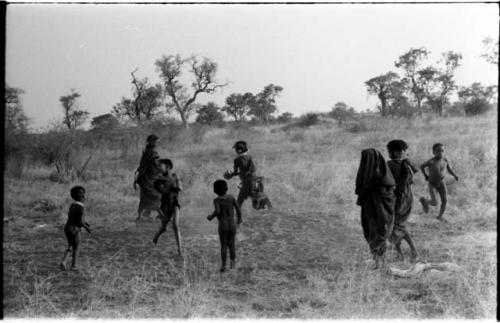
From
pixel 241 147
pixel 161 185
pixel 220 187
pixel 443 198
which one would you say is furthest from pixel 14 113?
pixel 443 198

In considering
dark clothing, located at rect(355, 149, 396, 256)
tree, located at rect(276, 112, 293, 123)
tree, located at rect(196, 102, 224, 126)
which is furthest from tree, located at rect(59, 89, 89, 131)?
tree, located at rect(276, 112, 293, 123)

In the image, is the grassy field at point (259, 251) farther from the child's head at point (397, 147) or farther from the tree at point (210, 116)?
the tree at point (210, 116)

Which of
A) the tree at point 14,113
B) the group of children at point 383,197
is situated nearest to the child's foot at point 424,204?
the group of children at point 383,197

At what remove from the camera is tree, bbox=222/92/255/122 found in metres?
17.0

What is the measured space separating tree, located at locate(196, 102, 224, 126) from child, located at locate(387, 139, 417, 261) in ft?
44.3

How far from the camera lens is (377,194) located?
5.66 m

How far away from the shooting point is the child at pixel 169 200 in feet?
20.3

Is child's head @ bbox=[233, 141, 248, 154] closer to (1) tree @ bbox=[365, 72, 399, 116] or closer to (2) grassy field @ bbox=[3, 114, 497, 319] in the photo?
(2) grassy field @ bbox=[3, 114, 497, 319]

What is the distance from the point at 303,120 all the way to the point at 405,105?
6.80m

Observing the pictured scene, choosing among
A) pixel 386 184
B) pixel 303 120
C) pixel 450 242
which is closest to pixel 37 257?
pixel 386 184

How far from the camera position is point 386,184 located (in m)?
5.61

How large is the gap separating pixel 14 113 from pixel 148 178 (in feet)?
9.06

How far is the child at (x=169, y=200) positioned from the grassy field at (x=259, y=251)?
364mm

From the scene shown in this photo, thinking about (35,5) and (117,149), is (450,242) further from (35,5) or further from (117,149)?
(117,149)
